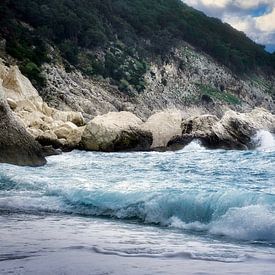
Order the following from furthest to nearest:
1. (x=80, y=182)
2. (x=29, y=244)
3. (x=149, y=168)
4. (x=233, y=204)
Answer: (x=149, y=168) < (x=80, y=182) < (x=233, y=204) < (x=29, y=244)

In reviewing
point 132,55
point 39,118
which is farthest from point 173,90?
point 39,118

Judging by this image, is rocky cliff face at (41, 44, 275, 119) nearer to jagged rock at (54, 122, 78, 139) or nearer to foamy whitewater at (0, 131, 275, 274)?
jagged rock at (54, 122, 78, 139)

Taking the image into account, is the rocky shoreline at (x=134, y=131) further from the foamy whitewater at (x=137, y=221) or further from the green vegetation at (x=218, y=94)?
the green vegetation at (x=218, y=94)

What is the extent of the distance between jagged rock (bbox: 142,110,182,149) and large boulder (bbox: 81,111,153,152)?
2.49ft

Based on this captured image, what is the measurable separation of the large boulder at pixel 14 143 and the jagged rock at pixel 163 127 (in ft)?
30.8

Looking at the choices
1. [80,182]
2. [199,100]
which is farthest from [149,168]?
[199,100]

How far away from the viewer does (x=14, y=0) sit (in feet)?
235

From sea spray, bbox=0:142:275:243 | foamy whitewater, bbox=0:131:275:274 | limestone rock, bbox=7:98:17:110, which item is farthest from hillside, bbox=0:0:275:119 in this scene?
foamy whitewater, bbox=0:131:275:274

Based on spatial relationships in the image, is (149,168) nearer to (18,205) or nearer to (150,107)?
(18,205)

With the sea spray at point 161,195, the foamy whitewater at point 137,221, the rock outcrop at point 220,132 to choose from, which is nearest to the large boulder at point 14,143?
the sea spray at point 161,195

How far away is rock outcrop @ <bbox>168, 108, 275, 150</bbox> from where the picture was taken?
25.4 metres

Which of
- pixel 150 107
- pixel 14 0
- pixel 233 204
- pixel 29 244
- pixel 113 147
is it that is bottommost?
pixel 29 244

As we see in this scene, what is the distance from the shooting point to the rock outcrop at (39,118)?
24.5m

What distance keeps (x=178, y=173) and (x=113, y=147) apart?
34.8 feet
